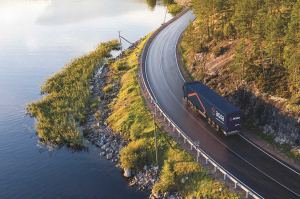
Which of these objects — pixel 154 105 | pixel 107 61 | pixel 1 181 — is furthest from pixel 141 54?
pixel 1 181

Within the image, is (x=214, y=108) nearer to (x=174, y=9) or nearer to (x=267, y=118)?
(x=267, y=118)

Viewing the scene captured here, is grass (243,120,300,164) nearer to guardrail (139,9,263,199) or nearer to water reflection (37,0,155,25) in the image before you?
guardrail (139,9,263,199)

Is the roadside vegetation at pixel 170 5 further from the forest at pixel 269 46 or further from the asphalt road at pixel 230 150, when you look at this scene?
the asphalt road at pixel 230 150

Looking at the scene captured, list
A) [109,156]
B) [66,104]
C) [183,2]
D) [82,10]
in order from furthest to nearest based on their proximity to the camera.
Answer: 1. [82,10]
2. [183,2]
3. [66,104]
4. [109,156]

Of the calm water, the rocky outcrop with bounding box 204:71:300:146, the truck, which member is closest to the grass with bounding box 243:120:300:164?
the rocky outcrop with bounding box 204:71:300:146

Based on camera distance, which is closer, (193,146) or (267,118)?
(193,146)

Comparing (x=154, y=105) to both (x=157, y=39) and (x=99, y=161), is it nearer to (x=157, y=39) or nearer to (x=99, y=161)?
(x=99, y=161)

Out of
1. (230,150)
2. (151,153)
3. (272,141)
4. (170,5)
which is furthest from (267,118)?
(170,5)
